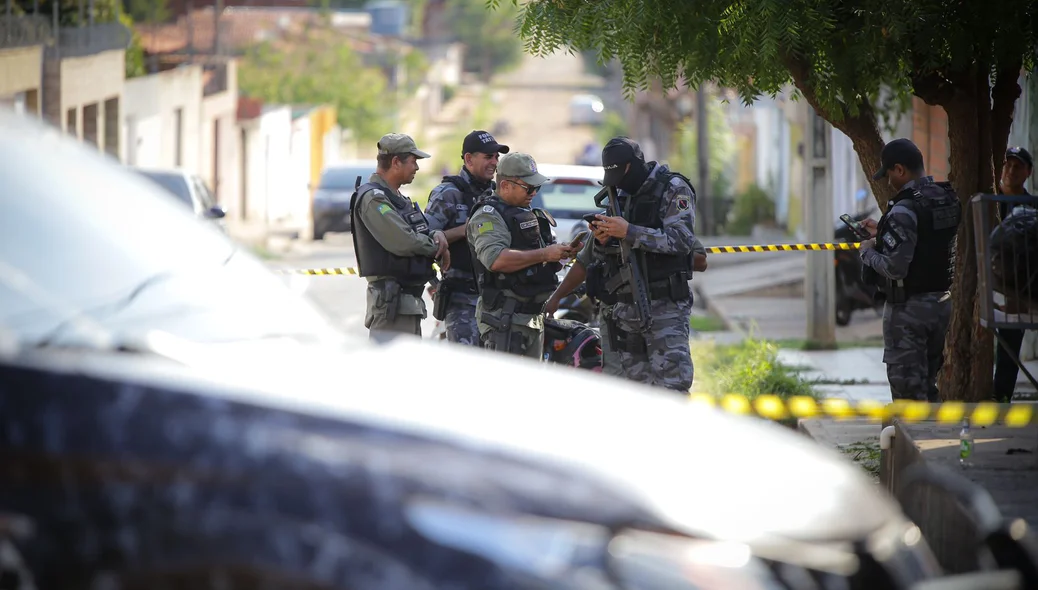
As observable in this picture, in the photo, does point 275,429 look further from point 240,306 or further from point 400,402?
point 240,306

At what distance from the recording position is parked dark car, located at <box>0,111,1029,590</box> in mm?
1966

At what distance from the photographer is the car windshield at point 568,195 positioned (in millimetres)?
13492

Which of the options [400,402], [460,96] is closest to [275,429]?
[400,402]

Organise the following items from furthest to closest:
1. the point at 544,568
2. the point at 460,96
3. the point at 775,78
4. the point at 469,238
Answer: the point at 460,96 < the point at 469,238 < the point at 775,78 < the point at 544,568

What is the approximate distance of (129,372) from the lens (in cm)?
212

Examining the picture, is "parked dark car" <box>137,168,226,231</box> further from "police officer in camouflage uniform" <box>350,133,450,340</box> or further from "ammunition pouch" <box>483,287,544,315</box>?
"ammunition pouch" <box>483,287,544,315</box>

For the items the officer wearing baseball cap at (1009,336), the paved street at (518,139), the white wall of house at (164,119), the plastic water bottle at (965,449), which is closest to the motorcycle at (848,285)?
the paved street at (518,139)

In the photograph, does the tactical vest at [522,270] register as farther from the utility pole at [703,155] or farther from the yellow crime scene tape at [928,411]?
the utility pole at [703,155]

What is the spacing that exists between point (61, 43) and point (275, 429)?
74.4ft

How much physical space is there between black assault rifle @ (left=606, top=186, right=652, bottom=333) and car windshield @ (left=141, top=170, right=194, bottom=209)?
9551 mm

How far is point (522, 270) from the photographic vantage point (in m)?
7.54

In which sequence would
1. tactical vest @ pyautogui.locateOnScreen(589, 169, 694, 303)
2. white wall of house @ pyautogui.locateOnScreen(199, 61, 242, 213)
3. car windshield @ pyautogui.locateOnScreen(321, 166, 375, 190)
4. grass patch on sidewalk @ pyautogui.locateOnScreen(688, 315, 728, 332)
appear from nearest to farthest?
tactical vest @ pyautogui.locateOnScreen(589, 169, 694, 303) < grass patch on sidewalk @ pyautogui.locateOnScreen(688, 315, 728, 332) < car windshield @ pyautogui.locateOnScreen(321, 166, 375, 190) < white wall of house @ pyautogui.locateOnScreen(199, 61, 242, 213)

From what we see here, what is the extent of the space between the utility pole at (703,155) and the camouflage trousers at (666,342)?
13.5 m

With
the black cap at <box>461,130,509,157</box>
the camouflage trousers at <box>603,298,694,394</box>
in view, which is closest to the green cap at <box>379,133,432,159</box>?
the black cap at <box>461,130,509,157</box>
